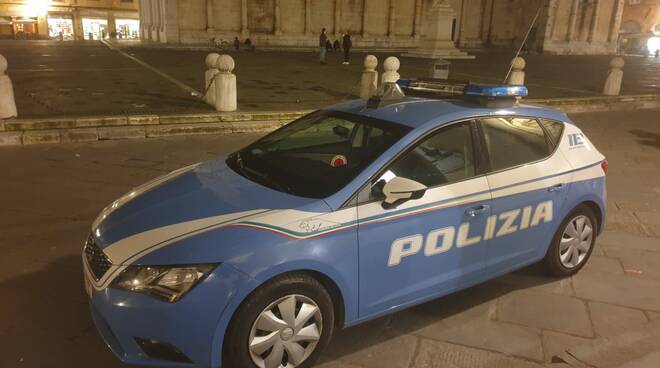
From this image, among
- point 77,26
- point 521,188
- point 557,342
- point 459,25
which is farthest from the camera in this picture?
point 77,26

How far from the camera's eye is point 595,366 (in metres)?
3.13

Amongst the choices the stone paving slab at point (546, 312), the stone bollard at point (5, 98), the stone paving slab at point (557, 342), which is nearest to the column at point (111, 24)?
the stone bollard at point (5, 98)

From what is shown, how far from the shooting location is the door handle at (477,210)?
3.34 meters

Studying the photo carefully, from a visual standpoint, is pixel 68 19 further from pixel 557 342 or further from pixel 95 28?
pixel 557 342

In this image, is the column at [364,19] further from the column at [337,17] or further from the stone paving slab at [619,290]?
the stone paving slab at [619,290]

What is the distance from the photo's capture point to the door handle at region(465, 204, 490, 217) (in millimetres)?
3342

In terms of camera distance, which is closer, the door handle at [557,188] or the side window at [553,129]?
the door handle at [557,188]

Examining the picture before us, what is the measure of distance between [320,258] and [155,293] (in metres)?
0.85

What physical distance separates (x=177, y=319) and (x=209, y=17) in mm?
32713

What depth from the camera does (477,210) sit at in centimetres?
337

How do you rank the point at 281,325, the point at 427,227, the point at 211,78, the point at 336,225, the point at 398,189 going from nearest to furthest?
the point at 281,325, the point at 336,225, the point at 398,189, the point at 427,227, the point at 211,78

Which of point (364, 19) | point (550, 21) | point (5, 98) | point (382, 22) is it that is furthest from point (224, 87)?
point (550, 21)

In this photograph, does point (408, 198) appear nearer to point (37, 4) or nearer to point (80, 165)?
point (80, 165)

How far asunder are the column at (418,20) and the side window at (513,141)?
1483 inches
